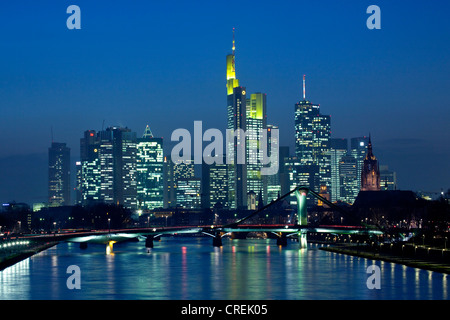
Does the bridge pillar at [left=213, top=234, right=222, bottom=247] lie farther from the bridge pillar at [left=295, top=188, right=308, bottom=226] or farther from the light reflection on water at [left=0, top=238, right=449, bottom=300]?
the light reflection on water at [left=0, top=238, right=449, bottom=300]

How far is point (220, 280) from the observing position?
9650 cm

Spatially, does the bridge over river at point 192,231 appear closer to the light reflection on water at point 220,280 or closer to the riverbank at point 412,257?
the riverbank at point 412,257

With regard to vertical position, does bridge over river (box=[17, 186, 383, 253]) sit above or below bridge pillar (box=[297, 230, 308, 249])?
above

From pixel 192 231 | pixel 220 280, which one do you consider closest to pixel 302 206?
pixel 192 231

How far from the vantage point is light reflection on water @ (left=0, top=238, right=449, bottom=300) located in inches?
3140

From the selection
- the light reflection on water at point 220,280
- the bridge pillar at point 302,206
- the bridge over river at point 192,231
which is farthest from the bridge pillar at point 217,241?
the light reflection on water at point 220,280

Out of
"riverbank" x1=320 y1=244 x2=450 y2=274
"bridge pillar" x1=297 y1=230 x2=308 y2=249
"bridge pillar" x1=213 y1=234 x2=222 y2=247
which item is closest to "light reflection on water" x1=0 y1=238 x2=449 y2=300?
"riverbank" x1=320 y1=244 x2=450 y2=274

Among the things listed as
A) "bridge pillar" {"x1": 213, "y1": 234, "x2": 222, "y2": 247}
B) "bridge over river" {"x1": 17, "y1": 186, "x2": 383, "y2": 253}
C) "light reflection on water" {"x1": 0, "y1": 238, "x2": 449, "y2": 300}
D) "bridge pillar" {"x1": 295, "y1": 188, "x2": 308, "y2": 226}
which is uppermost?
"bridge pillar" {"x1": 295, "y1": 188, "x2": 308, "y2": 226}

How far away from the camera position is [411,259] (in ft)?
385

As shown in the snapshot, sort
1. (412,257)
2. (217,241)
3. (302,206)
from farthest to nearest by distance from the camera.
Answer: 1. (302,206)
2. (217,241)
3. (412,257)

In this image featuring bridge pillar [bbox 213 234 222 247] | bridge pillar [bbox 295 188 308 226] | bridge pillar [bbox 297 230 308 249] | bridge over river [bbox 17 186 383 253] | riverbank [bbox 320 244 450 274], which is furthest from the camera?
bridge pillar [bbox 295 188 308 226]

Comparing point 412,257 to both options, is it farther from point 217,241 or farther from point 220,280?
point 217,241

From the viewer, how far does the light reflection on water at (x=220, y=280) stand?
262 ft

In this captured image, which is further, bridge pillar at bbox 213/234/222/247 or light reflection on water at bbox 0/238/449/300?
bridge pillar at bbox 213/234/222/247
